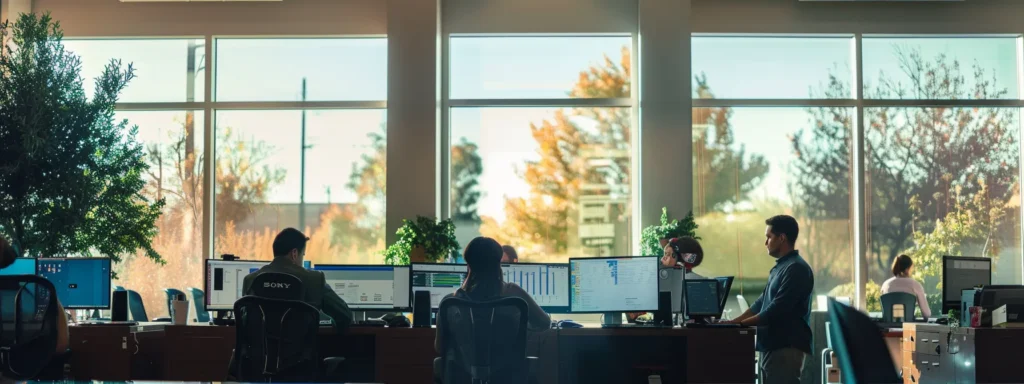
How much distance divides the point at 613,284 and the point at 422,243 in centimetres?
362

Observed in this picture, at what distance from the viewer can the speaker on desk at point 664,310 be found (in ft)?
18.9

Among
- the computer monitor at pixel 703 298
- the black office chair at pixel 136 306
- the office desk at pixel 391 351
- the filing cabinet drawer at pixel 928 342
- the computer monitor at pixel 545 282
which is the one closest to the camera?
the office desk at pixel 391 351

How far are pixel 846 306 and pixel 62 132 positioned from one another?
750cm

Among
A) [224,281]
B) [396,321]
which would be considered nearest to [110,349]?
[224,281]

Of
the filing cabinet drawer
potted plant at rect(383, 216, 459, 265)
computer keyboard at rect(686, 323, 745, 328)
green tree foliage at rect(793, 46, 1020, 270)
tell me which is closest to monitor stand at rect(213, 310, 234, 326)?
computer keyboard at rect(686, 323, 745, 328)

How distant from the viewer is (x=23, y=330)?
12.9 feet

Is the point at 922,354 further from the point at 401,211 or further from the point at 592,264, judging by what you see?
the point at 401,211

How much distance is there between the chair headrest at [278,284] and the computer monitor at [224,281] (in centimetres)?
131

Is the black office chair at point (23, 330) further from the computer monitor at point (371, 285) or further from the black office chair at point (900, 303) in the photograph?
the black office chair at point (900, 303)

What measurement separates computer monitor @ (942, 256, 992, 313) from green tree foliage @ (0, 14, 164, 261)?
6676 millimetres

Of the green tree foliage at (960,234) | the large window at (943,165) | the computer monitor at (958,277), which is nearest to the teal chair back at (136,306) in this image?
the computer monitor at (958,277)

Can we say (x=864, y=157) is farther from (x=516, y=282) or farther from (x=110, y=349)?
(x=110, y=349)

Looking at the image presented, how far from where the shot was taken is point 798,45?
1034 centimetres

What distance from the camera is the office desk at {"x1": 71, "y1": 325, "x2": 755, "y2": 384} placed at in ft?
18.1
